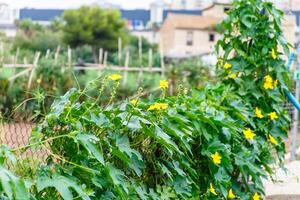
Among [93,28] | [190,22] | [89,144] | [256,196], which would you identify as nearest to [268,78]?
[256,196]

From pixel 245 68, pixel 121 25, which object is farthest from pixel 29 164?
pixel 121 25

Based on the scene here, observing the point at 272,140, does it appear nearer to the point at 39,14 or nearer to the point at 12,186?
the point at 12,186

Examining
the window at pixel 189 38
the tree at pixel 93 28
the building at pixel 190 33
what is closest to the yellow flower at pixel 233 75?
the tree at pixel 93 28

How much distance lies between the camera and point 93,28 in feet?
156

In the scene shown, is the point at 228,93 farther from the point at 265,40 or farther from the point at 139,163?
the point at 139,163

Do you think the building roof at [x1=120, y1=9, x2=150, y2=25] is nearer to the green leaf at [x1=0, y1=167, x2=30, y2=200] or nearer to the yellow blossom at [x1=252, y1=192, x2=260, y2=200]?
the yellow blossom at [x1=252, y1=192, x2=260, y2=200]

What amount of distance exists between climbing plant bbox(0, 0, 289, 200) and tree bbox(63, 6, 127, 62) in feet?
130

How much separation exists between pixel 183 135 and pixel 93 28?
1757 inches

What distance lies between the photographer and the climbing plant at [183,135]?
8.30ft

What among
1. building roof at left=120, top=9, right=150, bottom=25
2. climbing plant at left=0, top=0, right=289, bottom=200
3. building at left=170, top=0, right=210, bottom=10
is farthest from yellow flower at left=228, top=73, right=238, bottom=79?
building at left=170, top=0, right=210, bottom=10

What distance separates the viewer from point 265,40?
16.0 feet

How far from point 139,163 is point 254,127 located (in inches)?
70.8

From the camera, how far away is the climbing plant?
2531mm

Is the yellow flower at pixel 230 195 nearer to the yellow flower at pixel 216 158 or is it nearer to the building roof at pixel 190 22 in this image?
the yellow flower at pixel 216 158
